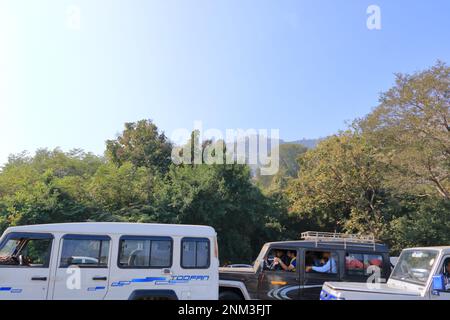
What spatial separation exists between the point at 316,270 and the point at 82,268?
17.6 ft

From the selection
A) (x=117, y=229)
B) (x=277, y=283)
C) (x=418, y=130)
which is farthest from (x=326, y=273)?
(x=418, y=130)

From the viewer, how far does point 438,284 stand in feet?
22.1

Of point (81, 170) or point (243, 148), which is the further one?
point (81, 170)

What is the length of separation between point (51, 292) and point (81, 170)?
90.9 feet

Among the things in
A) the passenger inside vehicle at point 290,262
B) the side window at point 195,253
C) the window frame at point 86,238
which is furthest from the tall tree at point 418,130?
the window frame at point 86,238

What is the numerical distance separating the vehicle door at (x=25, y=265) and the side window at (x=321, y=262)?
19.0 ft

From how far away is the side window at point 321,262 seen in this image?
9844mm

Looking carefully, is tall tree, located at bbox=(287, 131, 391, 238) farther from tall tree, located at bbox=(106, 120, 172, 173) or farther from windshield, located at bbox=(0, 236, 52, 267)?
windshield, located at bbox=(0, 236, 52, 267)

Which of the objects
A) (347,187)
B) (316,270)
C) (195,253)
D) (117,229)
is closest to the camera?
(117,229)

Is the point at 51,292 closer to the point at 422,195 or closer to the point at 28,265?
the point at 28,265

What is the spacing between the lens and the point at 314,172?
25953mm

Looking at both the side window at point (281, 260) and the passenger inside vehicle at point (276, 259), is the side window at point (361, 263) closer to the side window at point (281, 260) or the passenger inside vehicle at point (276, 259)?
the side window at point (281, 260)

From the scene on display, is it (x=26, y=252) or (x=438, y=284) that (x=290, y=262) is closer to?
(x=438, y=284)
